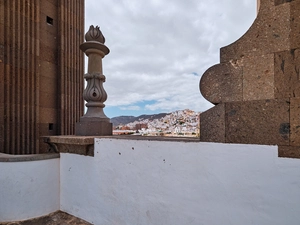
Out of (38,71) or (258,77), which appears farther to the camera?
(38,71)

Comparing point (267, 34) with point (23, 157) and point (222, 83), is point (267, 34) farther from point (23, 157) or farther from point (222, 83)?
point (23, 157)

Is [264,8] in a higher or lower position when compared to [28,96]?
higher

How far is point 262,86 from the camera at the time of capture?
172 cm

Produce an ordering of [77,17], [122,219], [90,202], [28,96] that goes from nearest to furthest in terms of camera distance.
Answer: [122,219], [90,202], [28,96], [77,17]

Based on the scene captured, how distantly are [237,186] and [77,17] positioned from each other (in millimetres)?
6698

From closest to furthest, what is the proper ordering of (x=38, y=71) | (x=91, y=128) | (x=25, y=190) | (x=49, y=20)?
(x=25, y=190) < (x=91, y=128) < (x=38, y=71) < (x=49, y=20)

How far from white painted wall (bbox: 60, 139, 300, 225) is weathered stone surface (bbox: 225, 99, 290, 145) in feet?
0.29

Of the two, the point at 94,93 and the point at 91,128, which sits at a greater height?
the point at 94,93

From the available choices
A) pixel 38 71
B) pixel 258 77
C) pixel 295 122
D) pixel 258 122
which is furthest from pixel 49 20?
pixel 295 122

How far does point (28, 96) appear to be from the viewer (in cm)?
457

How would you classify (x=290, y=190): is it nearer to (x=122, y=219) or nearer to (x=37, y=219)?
(x=122, y=219)

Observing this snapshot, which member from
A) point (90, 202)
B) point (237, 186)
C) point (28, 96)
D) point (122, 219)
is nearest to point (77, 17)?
point (28, 96)

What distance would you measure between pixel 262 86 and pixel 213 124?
0.58 m

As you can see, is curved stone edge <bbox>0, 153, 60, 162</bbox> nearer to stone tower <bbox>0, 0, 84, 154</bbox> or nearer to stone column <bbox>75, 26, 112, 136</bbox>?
stone column <bbox>75, 26, 112, 136</bbox>
